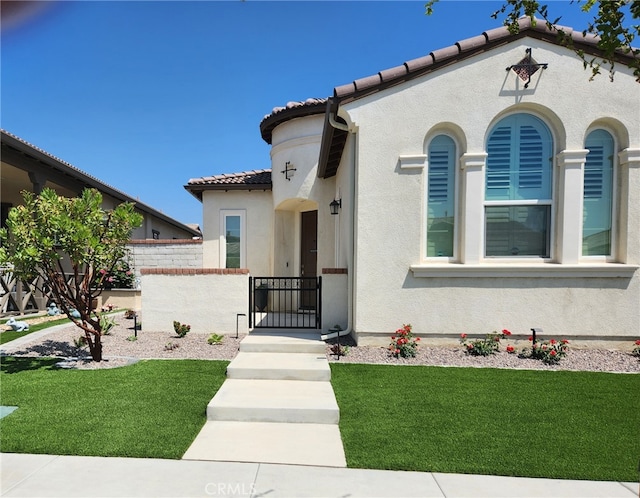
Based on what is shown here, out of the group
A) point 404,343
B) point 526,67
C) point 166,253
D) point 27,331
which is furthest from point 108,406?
point 526,67

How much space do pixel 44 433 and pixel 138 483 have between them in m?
1.52

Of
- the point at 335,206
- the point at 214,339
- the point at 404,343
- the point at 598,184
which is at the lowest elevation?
the point at 214,339

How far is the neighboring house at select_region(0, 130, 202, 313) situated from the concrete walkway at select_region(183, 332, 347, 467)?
6.79 metres

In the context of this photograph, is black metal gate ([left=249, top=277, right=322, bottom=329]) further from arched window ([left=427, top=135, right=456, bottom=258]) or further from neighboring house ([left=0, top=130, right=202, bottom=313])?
neighboring house ([left=0, top=130, right=202, bottom=313])

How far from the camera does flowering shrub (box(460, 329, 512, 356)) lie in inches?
233

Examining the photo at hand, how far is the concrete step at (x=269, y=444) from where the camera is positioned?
125 inches

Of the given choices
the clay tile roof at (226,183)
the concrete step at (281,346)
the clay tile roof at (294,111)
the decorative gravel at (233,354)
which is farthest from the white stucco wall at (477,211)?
the clay tile roof at (226,183)

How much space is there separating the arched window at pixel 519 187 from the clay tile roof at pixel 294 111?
455 cm

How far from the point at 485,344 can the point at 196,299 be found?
19.0 ft

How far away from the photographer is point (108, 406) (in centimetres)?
404

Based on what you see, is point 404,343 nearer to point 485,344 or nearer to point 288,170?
point 485,344

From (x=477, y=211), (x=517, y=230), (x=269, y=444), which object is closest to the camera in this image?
(x=269, y=444)

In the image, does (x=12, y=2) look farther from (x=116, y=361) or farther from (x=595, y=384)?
(x=595, y=384)

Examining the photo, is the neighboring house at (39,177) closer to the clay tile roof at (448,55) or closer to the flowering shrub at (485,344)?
the clay tile roof at (448,55)
